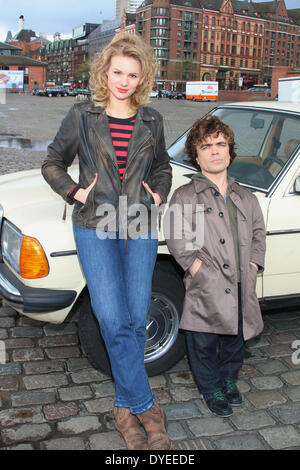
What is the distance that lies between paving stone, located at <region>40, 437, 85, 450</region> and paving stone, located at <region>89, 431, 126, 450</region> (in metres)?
0.07

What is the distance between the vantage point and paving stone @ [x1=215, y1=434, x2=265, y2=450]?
115 inches

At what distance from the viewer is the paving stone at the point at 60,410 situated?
316 cm

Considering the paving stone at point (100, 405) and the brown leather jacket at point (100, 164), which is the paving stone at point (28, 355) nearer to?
the paving stone at point (100, 405)

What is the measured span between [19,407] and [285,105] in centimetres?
302

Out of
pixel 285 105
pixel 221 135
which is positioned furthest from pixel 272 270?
pixel 285 105

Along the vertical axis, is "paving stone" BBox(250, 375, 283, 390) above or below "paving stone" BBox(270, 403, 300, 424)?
above

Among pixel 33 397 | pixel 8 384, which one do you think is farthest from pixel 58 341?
pixel 33 397

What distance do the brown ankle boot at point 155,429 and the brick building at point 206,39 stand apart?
121m

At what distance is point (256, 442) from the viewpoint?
296cm

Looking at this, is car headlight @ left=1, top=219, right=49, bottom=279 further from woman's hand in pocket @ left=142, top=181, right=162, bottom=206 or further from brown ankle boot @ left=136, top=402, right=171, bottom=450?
brown ankle boot @ left=136, top=402, right=171, bottom=450

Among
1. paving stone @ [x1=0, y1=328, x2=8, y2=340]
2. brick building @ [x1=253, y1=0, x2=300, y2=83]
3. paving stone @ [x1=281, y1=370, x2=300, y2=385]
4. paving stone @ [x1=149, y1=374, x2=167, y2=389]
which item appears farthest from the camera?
brick building @ [x1=253, y1=0, x2=300, y2=83]

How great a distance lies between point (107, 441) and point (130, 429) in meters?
0.17

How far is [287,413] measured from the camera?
129 inches

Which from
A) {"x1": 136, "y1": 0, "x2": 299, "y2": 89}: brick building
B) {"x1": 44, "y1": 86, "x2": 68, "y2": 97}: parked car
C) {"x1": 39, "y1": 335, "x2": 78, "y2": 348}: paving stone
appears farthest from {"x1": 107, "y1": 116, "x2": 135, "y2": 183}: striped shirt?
{"x1": 136, "y1": 0, "x2": 299, "y2": 89}: brick building
